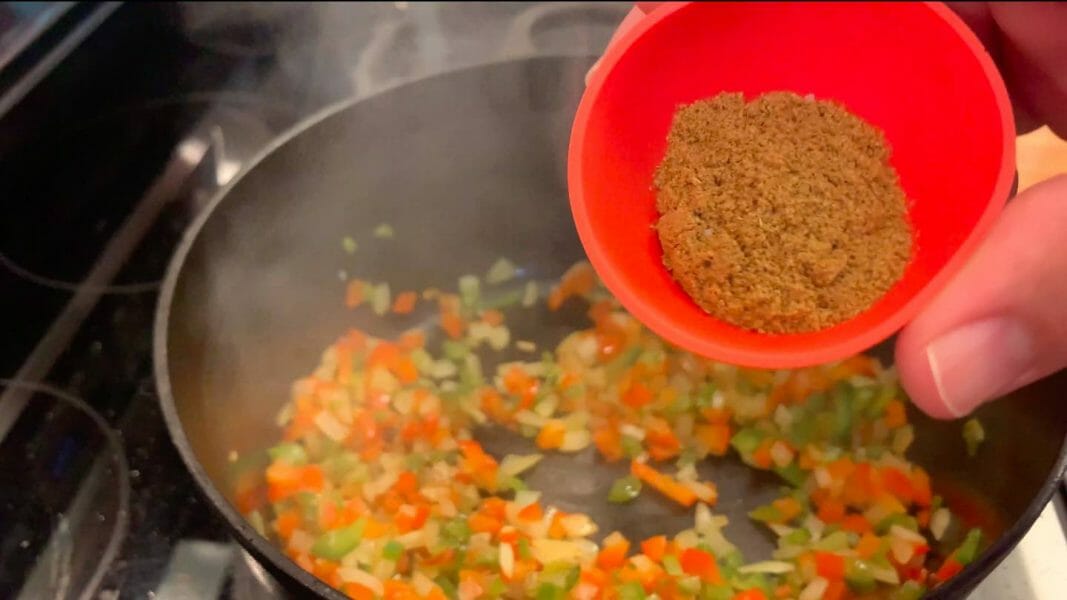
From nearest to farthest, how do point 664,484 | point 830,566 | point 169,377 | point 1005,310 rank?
point 1005,310 < point 169,377 < point 830,566 < point 664,484

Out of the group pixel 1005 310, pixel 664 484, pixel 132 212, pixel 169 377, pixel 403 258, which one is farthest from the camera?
pixel 403 258

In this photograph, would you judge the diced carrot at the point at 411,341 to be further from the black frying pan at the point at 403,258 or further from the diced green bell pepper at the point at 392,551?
the diced green bell pepper at the point at 392,551

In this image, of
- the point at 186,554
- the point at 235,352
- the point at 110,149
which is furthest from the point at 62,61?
the point at 186,554

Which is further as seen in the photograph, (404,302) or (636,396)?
(404,302)

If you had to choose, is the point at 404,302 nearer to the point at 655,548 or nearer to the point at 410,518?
the point at 410,518

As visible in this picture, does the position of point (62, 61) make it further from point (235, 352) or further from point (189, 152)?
point (235, 352)

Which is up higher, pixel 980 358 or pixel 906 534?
pixel 980 358

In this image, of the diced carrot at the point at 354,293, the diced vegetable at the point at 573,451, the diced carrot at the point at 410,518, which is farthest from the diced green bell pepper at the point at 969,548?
the diced carrot at the point at 354,293

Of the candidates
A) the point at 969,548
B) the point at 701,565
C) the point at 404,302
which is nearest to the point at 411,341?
the point at 404,302

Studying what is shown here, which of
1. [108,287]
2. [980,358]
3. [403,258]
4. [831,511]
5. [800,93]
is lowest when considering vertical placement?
[831,511]
